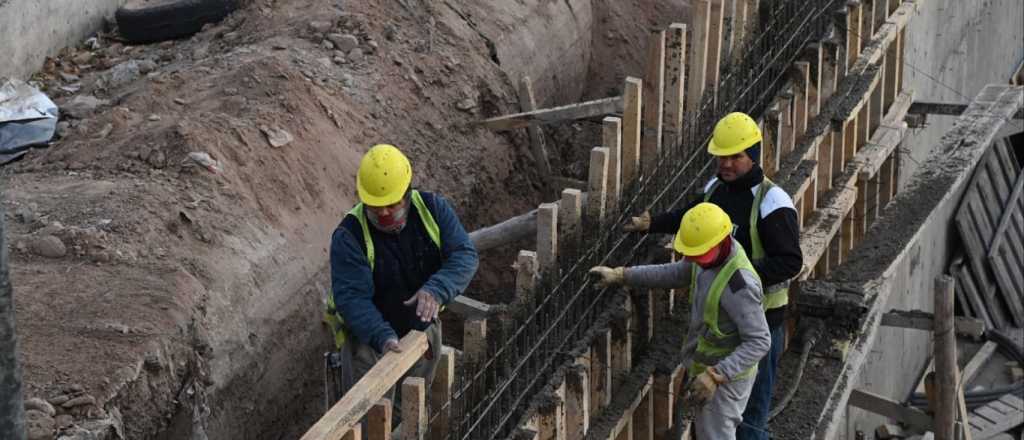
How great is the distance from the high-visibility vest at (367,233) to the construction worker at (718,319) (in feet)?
2.94

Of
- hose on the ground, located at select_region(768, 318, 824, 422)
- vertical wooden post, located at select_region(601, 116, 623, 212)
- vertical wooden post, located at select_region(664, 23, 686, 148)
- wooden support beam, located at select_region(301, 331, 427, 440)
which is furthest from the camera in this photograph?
vertical wooden post, located at select_region(664, 23, 686, 148)

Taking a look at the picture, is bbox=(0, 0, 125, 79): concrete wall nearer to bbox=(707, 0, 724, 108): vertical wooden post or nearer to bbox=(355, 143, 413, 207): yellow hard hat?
bbox=(355, 143, 413, 207): yellow hard hat

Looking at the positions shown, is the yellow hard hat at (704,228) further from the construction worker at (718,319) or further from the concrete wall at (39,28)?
the concrete wall at (39,28)

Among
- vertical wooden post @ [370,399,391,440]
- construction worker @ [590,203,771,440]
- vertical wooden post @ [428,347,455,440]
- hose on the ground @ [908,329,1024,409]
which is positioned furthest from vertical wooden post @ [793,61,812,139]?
hose on the ground @ [908,329,1024,409]

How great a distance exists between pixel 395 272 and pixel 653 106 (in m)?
2.32

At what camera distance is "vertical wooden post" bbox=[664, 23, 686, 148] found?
331 inches

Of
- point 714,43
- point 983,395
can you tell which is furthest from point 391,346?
point 983,395

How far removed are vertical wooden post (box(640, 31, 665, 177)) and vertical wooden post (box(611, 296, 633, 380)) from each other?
1051 millimetres

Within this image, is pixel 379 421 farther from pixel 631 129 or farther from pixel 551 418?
pixel 631 129

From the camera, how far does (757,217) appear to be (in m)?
7.05

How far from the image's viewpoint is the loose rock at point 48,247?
24.9ft

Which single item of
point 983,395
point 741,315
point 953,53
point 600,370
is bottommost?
point 983,395

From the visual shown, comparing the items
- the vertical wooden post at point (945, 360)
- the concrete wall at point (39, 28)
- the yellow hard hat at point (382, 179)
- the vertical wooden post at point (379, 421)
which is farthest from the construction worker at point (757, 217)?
the concrete wall at point (39, 28)

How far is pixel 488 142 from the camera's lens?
977cm
